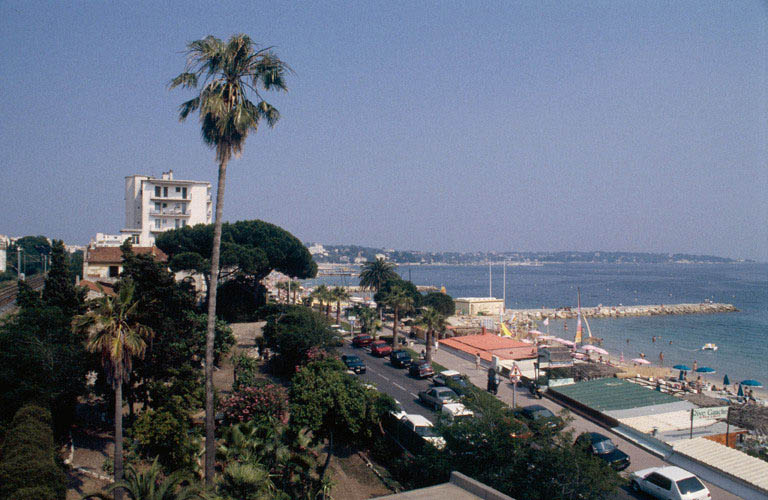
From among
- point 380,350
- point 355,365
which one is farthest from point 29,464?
point 380,350

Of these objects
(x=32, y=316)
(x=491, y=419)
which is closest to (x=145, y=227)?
(x=32, y=316)

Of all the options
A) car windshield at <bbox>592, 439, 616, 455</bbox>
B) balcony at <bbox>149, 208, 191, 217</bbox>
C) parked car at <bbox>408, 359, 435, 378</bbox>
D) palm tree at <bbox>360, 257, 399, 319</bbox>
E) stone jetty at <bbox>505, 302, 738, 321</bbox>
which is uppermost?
balcony at <bbox>149, 208, 191, 217</bbox>

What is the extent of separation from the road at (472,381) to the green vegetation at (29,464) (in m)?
9.78

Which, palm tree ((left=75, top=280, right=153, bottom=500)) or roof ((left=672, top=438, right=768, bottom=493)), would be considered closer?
palm tree ((left=75, top=280, right=153, bottom=500))

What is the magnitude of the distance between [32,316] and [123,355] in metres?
8.34

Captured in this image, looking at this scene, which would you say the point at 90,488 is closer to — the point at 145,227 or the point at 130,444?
the point at 130,444

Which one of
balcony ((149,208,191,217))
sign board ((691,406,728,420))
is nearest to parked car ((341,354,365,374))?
sign board ((691,406,728,420))

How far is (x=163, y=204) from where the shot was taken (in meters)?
63.6

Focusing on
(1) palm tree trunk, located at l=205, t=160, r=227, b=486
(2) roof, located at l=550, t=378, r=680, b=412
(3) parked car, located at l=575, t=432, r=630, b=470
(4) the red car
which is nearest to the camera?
(1) palm tree trunk, located at l=205, t=160, r=227, b=486

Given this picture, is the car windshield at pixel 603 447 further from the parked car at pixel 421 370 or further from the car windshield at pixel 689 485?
the parked car at pixel 421 370

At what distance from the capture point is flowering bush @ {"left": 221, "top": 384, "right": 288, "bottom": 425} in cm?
1845

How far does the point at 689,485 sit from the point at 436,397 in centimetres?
1091

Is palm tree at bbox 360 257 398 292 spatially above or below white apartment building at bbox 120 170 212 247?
below

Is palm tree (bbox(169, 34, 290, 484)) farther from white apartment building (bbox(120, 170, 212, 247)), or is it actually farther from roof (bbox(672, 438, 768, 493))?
white apartment building (bbox(120, 170, 212, 247))
